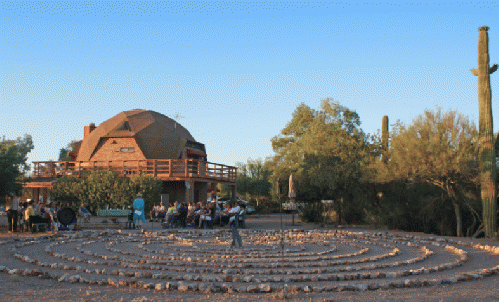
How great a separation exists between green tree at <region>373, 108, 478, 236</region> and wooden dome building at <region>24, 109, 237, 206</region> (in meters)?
17.7

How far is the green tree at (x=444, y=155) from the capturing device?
56.4ft

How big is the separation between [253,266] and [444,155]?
10369 millimetres

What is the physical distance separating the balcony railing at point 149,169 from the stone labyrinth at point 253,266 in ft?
61.8

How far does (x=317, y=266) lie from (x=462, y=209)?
11.9 meters

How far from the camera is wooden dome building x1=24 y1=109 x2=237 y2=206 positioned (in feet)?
113

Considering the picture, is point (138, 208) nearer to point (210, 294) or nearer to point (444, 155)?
point (444, 155)

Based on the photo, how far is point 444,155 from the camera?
17078 mm

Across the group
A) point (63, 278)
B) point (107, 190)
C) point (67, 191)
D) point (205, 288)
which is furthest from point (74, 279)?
point (67, 191)

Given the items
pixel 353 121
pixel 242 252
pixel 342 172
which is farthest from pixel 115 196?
pixel 242 252

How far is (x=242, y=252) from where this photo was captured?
12.0 m

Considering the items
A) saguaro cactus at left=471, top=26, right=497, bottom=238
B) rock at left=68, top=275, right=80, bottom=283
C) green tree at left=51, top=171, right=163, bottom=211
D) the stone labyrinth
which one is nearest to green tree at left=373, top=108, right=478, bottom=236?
saguaro cactus at left=471, top=26, right=497, bottom=238

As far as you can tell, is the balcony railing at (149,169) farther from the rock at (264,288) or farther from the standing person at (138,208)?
the rock at (264,288)

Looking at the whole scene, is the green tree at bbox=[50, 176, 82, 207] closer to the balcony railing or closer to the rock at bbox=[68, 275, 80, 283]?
the balcony railing

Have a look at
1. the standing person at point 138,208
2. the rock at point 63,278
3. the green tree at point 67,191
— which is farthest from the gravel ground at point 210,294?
the green tree at point 67,191
